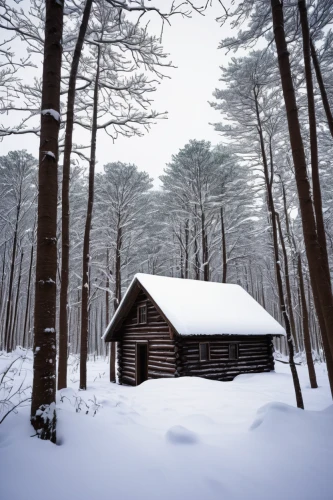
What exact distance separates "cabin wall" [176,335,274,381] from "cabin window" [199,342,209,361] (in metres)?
0.20

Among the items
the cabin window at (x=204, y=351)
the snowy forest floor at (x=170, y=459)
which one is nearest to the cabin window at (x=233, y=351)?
the cabin window at (x=204, y=351)

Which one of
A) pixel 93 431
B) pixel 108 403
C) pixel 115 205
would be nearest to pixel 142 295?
pixel 115 205

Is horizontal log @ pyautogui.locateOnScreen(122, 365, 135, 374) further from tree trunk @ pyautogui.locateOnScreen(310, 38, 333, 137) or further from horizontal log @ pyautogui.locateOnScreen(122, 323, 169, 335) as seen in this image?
tree trunk @ pyautogui.locateOnScreen(310, 38, 333, 137)

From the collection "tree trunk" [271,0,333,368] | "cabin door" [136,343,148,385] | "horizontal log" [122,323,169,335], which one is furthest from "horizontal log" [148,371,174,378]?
"tree trunk" [271,0,333,368]

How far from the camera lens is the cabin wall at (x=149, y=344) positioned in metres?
13.5

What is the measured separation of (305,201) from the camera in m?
5.22

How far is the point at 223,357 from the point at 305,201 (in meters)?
11.1

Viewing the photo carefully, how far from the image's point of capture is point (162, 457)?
10.7ft

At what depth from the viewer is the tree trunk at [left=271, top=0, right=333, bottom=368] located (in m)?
4.90

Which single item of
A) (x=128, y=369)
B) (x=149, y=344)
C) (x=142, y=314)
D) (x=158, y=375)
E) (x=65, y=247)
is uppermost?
(x=65, y=247)

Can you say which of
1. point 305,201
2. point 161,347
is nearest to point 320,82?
point 305,201

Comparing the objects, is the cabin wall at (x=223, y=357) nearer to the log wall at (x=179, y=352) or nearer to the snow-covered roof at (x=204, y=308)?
the log wall at (x=179, y=352)

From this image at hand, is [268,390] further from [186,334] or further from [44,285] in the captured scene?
[44,285]

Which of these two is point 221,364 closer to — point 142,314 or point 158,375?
point 158,375
